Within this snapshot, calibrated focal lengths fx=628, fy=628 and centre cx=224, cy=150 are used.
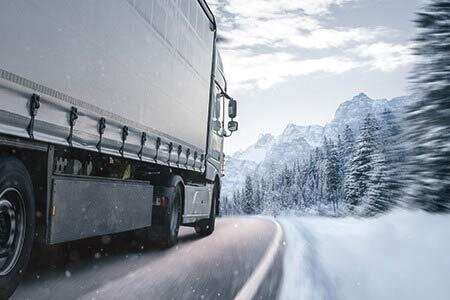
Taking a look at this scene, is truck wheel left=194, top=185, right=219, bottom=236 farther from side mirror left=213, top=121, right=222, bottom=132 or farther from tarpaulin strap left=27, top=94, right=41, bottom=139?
tarpaulin strap left=27, top=94, right=41, bottom=139

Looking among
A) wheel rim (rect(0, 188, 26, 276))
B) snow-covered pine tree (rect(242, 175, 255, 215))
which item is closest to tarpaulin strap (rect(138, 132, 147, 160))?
wheel rim (rect(0, 188, 26, 276))

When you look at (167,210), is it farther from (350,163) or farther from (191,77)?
(350,163)

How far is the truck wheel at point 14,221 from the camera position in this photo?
5.68m

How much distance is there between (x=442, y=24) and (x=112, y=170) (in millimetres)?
12630

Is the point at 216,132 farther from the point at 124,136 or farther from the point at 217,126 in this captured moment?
the point at 124,136

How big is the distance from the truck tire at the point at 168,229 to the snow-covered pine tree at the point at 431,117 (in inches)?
259

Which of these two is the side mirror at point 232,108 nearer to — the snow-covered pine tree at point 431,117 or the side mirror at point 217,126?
the side mirror at point 217,126

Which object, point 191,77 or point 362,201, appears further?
point 362,201

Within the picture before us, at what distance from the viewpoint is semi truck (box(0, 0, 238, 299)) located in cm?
572

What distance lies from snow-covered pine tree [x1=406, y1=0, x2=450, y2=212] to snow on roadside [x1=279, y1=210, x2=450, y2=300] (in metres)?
5.76

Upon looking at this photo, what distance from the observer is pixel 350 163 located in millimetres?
65062

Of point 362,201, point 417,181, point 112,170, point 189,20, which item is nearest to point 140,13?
point 112,170

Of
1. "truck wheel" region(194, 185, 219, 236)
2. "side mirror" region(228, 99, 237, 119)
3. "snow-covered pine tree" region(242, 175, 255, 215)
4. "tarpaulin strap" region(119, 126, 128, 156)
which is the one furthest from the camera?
"snow-covered pine tree" region(242, 175, 255, 215)

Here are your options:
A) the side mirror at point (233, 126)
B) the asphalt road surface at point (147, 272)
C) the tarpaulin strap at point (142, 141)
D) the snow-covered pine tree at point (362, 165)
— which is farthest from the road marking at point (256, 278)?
the snow-covered pine tree at point (362, 165)
